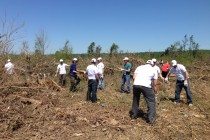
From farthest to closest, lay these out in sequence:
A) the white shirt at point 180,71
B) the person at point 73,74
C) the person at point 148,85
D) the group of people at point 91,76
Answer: the person at point 73,74 < the group of people at point 91,76 < the white shirt at point 180,71 < the person at point 148,85

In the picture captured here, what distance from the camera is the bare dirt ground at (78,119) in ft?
19.1

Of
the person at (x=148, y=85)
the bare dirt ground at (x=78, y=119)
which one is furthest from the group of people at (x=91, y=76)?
the person at (x=148, y=85)

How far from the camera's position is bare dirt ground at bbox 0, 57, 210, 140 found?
5.81 meters

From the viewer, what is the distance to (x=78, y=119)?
6.51 m

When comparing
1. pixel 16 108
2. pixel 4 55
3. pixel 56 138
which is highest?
pixel 4 55

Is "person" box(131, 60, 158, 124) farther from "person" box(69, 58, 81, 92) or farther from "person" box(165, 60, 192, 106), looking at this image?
"person" box(69, 58, 81, 92)

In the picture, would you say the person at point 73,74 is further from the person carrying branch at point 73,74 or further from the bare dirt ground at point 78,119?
the bare dirt ground at point 78,119

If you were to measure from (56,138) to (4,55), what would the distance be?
4138 mm

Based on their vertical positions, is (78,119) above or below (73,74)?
below

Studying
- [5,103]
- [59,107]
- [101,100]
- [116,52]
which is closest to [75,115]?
[59,107]

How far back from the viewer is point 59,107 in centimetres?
739

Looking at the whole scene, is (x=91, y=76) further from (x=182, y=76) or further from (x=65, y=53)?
(x=65, y=53)

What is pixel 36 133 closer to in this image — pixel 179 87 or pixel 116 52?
pixel 179 87

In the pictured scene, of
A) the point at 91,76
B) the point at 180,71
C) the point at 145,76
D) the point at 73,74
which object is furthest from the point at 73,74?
the point at 145,76
